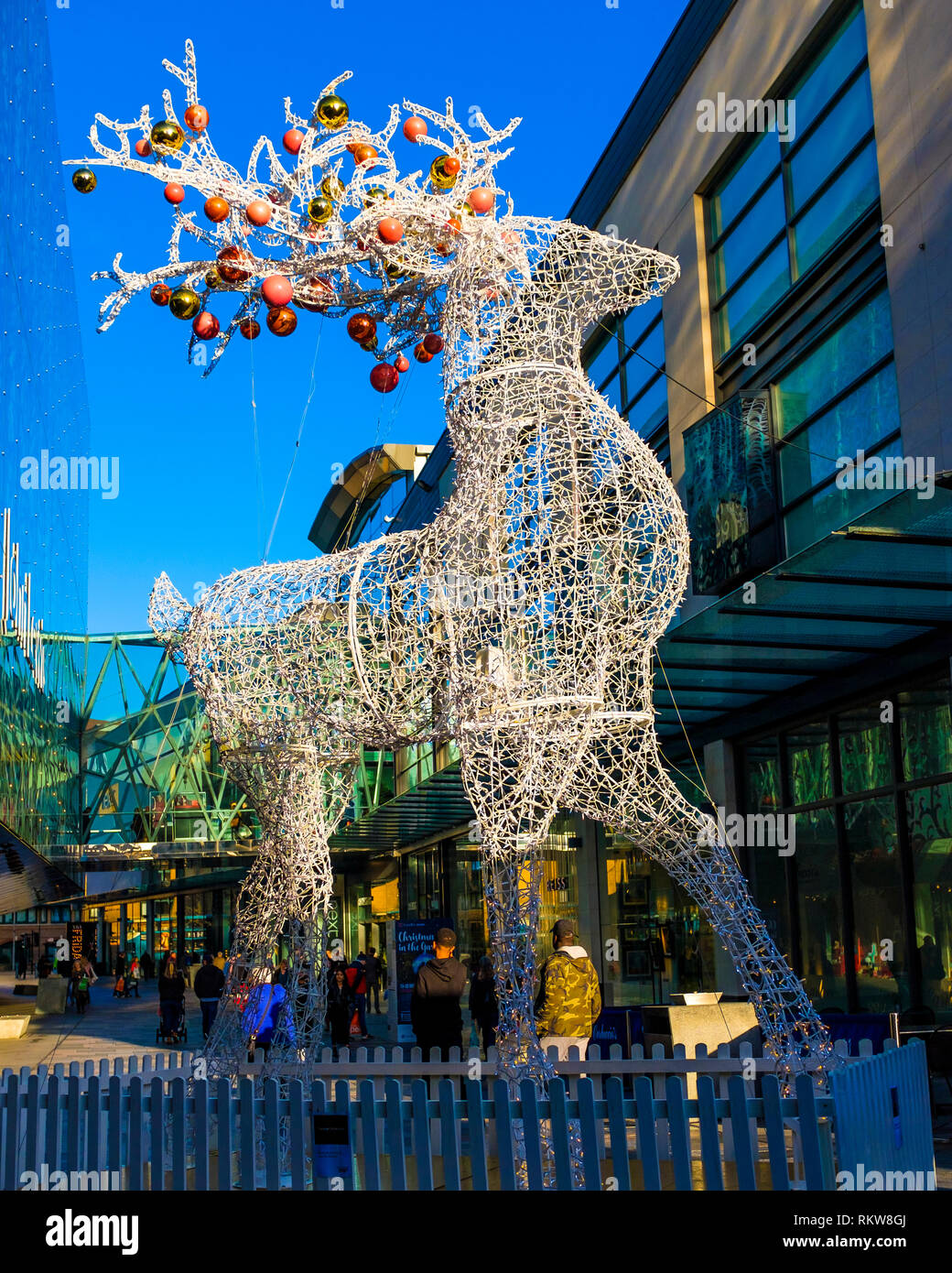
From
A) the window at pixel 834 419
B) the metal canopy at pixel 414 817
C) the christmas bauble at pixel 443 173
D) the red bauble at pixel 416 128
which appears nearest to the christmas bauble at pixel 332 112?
the red bauble at pixel 416 128

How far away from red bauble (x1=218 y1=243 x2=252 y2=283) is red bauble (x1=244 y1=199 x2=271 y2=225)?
0.71 feet

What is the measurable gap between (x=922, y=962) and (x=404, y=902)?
2003 centimetres

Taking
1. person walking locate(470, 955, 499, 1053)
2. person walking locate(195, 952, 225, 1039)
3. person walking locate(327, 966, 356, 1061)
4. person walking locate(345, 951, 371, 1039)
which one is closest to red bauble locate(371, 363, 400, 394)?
person walking locate(470, 955, 499, 1053)

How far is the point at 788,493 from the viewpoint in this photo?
1323cm

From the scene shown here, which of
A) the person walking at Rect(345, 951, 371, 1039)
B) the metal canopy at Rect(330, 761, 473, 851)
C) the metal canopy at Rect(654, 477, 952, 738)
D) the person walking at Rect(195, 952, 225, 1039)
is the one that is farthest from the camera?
the metal canopy at Rect(330, 761, 473, 851)

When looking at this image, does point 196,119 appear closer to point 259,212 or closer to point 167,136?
point 167,136

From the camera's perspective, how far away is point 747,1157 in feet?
16.0

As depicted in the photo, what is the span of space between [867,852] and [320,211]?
8.02m

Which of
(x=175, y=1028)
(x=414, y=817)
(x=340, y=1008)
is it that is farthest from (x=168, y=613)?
(x=414, y=817)

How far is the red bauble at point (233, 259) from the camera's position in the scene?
721cm

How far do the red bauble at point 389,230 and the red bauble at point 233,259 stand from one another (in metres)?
0.91

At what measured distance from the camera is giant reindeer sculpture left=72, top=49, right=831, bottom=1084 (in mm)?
6727

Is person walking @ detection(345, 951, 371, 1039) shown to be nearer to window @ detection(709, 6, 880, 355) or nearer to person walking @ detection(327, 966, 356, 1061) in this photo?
person walking @ detection(327, 966, 356, 1061)
